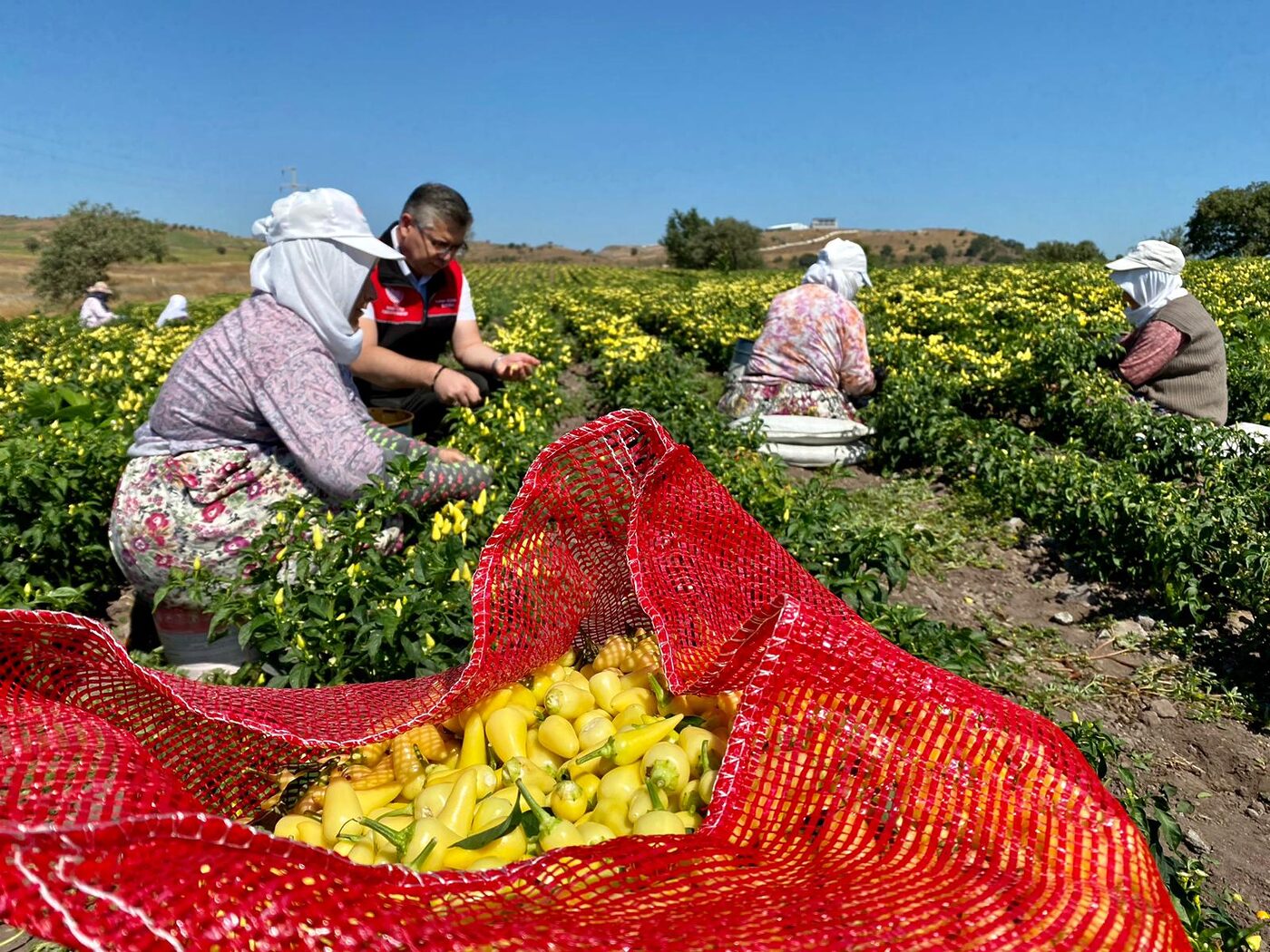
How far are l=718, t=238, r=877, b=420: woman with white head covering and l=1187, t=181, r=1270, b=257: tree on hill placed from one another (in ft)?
175

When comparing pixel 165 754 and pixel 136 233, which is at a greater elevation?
pixel 136 233

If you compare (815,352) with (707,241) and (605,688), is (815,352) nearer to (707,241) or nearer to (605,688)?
(605,688)

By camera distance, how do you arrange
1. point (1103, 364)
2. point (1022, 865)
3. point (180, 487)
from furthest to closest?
point (1103, 364)
point (180, 487)
point (1022, 865)

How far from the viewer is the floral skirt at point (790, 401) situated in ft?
20.0

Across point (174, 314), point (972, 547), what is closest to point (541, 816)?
point (972, 547)

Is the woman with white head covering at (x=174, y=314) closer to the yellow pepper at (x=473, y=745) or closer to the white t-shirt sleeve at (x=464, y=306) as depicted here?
the white t-shirt sleeve at (x=464, y=306)

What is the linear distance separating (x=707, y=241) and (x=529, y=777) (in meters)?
67.3

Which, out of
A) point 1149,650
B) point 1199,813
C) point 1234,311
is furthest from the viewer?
point 1234,311

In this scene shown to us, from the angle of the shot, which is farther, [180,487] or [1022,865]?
[180,487]

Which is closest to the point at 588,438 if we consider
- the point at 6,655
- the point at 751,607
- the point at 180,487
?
the point at 751,607

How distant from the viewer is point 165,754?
154 centimetres

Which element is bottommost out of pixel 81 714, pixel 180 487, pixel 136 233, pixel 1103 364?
pixel 81 714

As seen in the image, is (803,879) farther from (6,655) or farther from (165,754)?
(6,655)

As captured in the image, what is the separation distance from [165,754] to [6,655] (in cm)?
33
